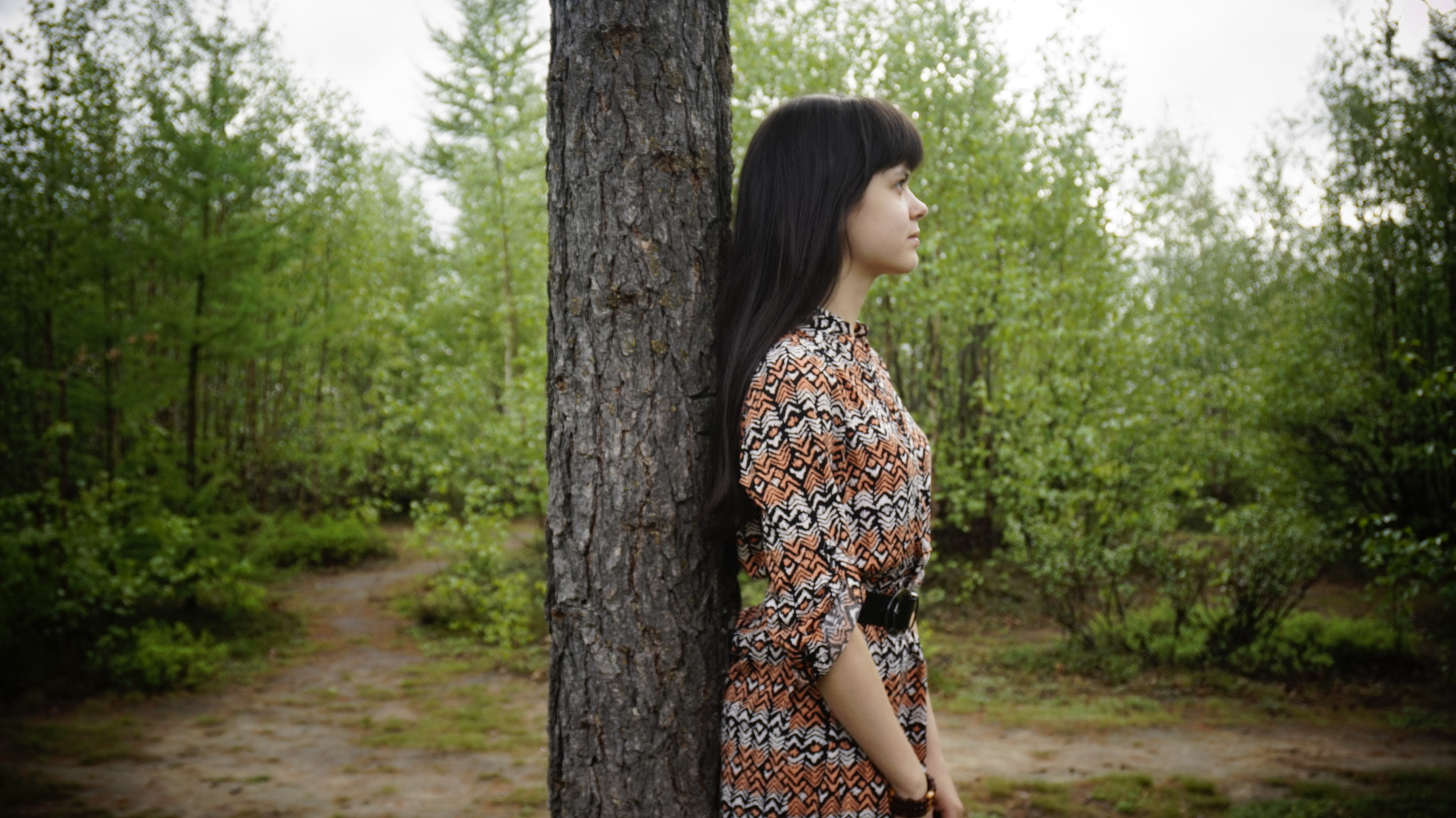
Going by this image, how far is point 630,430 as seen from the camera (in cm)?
165

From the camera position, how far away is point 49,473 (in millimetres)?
10383

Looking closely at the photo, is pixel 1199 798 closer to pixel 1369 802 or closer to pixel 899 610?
pixel 1369 802

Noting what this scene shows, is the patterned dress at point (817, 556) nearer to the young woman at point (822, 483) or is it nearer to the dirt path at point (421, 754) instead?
the young woman at point (822, 483)

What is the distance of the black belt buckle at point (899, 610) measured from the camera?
161cm

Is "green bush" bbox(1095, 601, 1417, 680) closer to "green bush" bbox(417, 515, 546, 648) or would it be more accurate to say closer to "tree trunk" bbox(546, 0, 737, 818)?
"green bush" bbox(417, 515, 546, 648)

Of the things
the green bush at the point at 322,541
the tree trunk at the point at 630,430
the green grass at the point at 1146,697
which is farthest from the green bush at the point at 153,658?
the tree trunk at the point at 630,430

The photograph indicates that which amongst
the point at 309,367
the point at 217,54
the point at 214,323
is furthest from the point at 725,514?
the point at 309,367

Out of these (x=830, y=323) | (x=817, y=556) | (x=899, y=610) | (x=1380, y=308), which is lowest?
(x=899, y=610)

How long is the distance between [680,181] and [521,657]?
9069 mm

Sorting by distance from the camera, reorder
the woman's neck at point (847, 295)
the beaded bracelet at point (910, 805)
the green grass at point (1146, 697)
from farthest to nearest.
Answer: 1. the green grass at point (1146, 697)
2. the woman's neck at point (847, 295)
3. the beaded bracelet at point (910, 805)

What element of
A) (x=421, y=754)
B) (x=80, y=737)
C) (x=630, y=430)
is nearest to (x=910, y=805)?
(x=630, y=430)

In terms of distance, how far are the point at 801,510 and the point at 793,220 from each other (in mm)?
558

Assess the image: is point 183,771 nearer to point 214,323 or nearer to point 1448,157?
point 214,323

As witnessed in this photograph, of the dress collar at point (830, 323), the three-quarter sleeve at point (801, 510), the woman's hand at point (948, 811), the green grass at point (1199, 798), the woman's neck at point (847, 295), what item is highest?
the woman's neck at point (847, 295)
